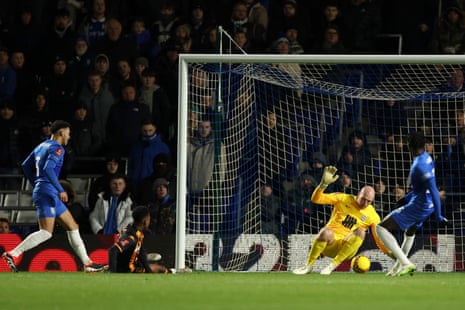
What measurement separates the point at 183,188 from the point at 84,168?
15.0ft

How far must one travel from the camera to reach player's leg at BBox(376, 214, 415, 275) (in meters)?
14.5

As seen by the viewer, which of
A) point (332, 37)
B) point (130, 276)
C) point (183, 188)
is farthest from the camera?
point (332, 37)

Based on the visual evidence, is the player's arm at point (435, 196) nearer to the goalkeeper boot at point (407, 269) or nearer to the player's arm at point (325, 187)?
the goalkeeper boot at point (407, 269)

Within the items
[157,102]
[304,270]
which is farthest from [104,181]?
[304,270]

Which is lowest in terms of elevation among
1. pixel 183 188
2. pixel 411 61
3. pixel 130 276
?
pixel 130 276

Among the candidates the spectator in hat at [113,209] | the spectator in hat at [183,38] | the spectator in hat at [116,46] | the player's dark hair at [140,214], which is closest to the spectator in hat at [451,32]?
the spectator in hat at [183,38]

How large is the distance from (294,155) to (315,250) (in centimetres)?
290

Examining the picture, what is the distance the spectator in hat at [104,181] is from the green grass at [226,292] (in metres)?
4.11

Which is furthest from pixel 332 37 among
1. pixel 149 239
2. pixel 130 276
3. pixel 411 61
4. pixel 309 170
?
pixel 130 276

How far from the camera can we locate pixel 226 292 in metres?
10.6

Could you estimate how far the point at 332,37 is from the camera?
62.5 ft

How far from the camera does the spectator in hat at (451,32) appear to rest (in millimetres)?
18938

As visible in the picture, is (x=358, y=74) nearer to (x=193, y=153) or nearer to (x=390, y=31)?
(x=390, y=31)

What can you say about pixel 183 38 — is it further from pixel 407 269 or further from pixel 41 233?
pixel 407 269
